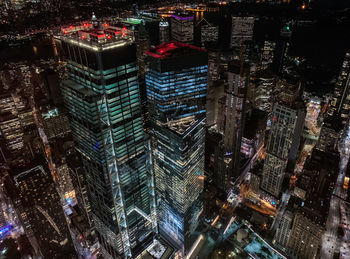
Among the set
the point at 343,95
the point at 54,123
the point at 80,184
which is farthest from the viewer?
the point at 343,95

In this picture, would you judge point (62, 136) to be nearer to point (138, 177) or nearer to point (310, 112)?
point (138, 177)

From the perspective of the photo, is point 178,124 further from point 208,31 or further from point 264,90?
point 208,31

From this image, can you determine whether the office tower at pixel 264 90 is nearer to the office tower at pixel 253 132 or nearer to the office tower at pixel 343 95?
the office tower at pixel 253 132

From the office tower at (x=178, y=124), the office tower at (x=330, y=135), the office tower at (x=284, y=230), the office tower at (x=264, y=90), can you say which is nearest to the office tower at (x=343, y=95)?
the office tower at (x=330, y=135)

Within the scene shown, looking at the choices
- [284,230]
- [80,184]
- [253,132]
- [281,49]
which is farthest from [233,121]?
[281,49]

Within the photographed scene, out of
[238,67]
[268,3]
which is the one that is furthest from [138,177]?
[268,3]

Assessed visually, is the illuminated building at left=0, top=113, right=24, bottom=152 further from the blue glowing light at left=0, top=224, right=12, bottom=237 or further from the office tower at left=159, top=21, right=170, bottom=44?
the office tower at left=159, top=21, right=170, bottom=44
